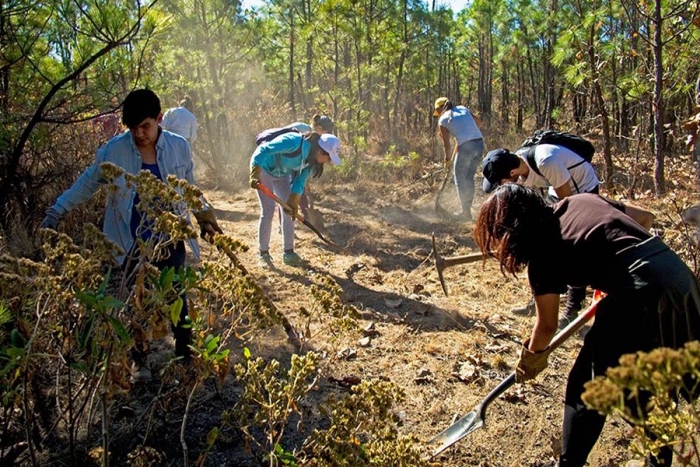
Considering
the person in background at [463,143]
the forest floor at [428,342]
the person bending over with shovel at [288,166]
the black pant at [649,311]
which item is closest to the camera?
the black pant at [649,311]

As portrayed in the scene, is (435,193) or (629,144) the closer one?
(435,193)

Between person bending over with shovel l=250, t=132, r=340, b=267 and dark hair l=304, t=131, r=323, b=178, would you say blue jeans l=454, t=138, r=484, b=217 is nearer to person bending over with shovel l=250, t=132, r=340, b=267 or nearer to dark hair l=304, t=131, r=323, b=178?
person bending over with shovel l=250, t=132, r=340, b=267

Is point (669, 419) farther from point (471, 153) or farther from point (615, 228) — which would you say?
point (471, 153)

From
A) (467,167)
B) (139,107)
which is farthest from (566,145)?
(467,167)

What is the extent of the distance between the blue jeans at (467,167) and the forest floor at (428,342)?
365 mm

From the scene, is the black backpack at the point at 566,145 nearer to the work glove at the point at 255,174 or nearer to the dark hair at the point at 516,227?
the dark hair at the point at 516,227

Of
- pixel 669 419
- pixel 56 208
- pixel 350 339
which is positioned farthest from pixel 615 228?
pixel 56 208

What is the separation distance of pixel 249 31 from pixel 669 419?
10846 mm

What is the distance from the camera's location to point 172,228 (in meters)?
1.84

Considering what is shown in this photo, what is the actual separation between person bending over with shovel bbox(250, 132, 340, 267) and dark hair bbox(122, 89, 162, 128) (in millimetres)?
2295

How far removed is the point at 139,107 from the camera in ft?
Answer: 8.81

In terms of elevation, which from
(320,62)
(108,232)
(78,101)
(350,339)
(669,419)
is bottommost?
(350,339)

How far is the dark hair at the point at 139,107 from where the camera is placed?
265cm

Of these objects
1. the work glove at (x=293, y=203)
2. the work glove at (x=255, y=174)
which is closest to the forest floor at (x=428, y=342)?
the work glove at (x=293, y=203)
